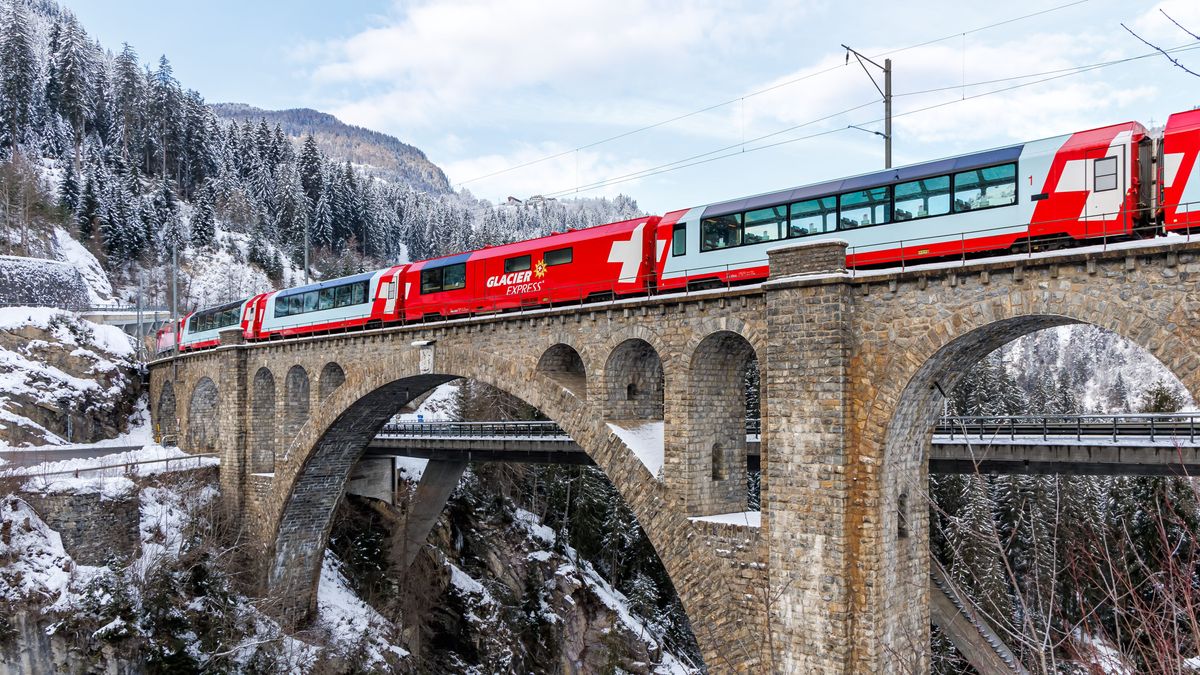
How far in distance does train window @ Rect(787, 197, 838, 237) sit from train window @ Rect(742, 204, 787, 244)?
0.30 m

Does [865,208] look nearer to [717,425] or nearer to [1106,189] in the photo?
[1106,189]

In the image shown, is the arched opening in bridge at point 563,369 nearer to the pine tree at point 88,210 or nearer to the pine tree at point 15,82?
the pine tree at point 88,210

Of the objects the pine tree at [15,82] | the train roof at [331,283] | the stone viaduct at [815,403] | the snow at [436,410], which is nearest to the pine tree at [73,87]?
the pine tree at [15,82]

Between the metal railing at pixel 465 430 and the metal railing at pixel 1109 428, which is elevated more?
the metal railing at pixel 1109 428

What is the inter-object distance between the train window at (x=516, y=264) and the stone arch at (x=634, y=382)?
5848mm

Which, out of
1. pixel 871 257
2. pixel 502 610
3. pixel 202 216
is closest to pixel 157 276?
pixel 202 216

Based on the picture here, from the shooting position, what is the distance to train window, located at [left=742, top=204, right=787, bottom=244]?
65.6 ft

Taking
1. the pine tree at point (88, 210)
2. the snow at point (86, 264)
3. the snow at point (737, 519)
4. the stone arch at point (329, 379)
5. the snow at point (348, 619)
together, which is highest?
the pine tree at point (88, 210)

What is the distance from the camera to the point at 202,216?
283ft

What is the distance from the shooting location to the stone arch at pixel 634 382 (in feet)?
72.6

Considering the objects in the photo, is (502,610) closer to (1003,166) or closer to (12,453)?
(12,453)

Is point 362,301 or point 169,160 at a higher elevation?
point 169,160

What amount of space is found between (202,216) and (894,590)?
84.6 meters

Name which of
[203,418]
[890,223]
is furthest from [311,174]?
[890,223]
